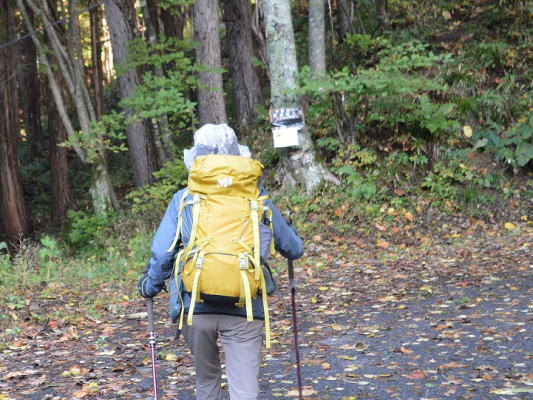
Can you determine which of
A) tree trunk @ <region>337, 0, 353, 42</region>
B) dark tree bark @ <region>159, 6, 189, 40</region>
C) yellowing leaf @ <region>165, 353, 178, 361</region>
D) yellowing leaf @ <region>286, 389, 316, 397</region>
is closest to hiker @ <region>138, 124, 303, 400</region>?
yellowing leaf @ <region>286, 389, 316, 397</region>

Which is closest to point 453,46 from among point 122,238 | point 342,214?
point 342,214

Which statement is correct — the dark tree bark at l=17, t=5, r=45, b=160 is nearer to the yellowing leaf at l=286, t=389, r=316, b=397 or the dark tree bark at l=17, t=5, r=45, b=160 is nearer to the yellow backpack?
the yellowing leaf at l=286, t=389, r=316, b=397

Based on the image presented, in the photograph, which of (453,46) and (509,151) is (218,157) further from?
(453,46)

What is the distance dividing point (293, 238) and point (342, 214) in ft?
25.3

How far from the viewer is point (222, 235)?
347 cm

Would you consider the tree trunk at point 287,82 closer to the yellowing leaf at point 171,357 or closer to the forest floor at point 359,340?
the forest floor at point 359,340

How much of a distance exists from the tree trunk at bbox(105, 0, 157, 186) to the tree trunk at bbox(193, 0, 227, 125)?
1429 millimetres

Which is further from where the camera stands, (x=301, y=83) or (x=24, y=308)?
(x=301, y=83)

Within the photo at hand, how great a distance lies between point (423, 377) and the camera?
17.6ft

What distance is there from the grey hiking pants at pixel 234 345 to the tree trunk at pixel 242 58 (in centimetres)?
1333

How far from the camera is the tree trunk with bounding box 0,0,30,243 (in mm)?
18609

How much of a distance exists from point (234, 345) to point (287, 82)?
8684 millimetres

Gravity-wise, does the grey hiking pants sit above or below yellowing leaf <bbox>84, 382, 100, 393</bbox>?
above

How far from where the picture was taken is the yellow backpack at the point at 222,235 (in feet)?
11.2
